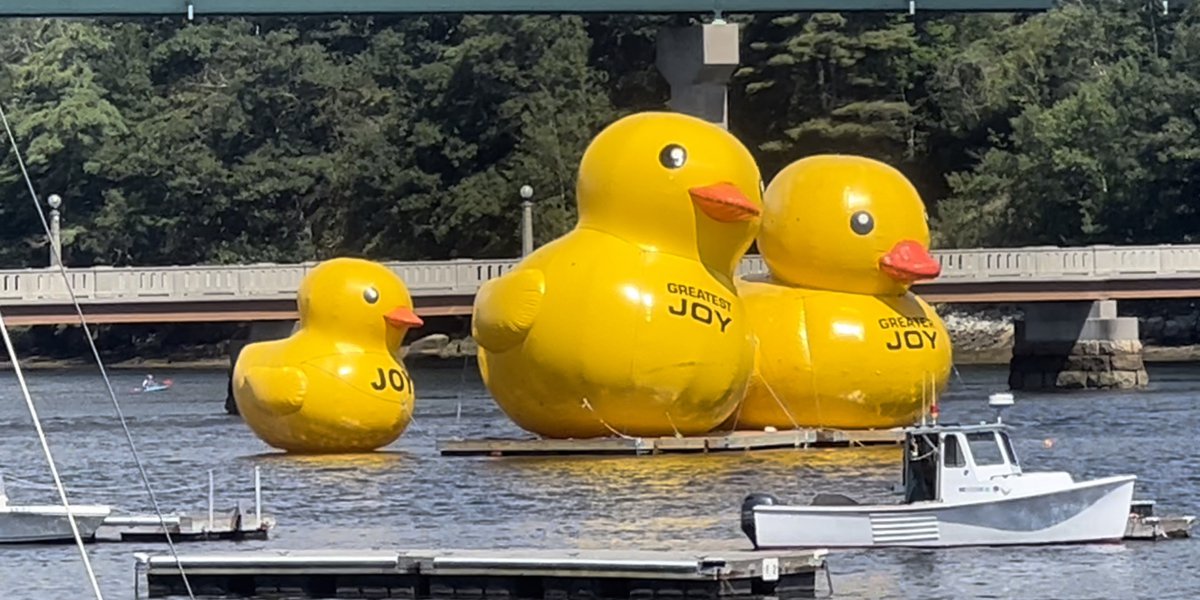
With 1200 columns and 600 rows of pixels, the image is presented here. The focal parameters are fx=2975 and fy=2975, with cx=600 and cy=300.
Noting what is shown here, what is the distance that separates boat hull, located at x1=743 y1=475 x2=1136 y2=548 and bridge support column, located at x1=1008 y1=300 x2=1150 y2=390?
39.2 meters

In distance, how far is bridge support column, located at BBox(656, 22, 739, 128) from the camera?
82.8 meters

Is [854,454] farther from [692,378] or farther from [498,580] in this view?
[498,580]

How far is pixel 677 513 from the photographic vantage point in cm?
4069

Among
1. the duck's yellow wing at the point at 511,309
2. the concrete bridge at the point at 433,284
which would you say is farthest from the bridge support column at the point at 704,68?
the duck's yellow wing at the point at 511,309

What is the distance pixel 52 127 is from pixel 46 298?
1693 inches

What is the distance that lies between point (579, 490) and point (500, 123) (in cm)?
6178

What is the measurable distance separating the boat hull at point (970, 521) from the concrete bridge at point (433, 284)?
3667cm

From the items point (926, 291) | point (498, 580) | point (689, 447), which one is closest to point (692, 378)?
point (689, 447)

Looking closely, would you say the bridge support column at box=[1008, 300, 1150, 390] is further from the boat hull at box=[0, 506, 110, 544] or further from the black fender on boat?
the boat hull at box=[0, 506, 110, 544]

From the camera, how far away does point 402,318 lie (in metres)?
49.2

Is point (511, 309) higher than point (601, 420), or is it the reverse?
point (511, 309)

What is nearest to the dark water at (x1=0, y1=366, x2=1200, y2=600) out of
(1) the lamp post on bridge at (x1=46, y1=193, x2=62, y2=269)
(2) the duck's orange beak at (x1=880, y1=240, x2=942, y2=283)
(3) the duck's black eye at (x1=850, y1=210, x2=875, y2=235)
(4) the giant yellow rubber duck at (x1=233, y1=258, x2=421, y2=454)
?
(4) the giant yellow rubber duck at (x1=233, y1=258, x2=421, y2=454)

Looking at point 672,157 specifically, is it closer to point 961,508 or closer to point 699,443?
point 699,443

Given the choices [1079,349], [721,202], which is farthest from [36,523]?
[1079,349]
